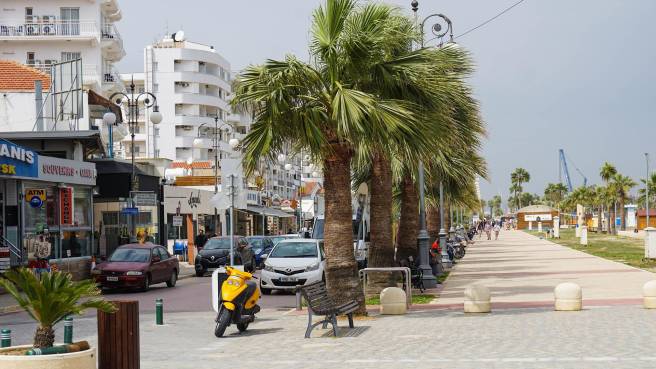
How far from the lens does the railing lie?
66.1 metres

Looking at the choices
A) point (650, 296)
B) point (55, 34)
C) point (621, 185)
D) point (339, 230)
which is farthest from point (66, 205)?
point (621, 185)

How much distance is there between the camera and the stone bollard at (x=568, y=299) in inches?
733

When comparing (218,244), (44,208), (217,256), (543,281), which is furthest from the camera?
(218,244)

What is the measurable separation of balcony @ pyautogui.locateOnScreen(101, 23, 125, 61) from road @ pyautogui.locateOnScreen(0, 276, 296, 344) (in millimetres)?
36544

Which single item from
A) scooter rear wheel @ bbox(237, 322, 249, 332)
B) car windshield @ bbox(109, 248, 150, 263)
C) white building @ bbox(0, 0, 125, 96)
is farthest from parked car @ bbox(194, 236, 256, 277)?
white building @ bbox(0, 0, 125, 96)

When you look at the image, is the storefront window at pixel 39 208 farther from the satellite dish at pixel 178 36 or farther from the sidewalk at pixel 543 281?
the satellite dish at pixel 178 36

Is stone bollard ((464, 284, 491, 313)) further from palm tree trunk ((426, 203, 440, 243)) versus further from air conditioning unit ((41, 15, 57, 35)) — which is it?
air conditioning unit ((41, 15, 57, 35))

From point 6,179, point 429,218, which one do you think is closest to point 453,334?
point 6,179

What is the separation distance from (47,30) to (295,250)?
43.7 metres

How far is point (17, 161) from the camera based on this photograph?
29922 mm

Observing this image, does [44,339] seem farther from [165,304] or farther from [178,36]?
[178,36]

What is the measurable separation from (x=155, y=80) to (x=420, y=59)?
8843cm

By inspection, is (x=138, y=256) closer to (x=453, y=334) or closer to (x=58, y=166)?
(x=58, y=166)

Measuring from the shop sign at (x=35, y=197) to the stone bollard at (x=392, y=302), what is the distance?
16.6m
